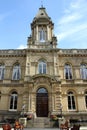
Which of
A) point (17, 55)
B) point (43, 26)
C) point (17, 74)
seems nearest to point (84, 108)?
point (17, 74)

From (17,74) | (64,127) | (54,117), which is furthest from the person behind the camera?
(17,74)

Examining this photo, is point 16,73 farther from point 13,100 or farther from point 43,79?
point 43,79

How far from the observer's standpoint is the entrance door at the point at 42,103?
23.5m

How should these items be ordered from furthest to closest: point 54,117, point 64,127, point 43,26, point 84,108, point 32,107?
point 43,26 → point 84,108 → point 32,107 → point 54,117 → point 64,127

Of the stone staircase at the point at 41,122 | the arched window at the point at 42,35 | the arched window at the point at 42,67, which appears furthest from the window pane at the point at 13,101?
the arched window at the point at 42,35

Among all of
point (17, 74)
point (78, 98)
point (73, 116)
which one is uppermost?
point (17, 74)

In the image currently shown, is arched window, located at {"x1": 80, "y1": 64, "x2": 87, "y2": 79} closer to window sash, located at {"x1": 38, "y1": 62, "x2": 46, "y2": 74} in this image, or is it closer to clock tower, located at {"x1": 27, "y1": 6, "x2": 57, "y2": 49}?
clock tower, located at {"x1": 27, "y1": 6, "x2": 57, "y2": 49}

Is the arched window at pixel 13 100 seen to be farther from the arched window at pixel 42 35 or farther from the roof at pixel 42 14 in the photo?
the roof at pixel 42 14

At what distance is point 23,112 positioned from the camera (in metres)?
22.4

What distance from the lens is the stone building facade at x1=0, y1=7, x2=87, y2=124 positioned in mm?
23641

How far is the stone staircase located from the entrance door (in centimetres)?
151

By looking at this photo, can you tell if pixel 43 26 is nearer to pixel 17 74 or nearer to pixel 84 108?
pixel 17 74

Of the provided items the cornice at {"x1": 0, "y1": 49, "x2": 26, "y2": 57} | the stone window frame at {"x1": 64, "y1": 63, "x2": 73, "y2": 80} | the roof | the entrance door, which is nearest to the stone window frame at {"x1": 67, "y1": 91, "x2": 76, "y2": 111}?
the stone window frame at {"x1": 64, "y1": 63, "x2": 73, "y2": 80}

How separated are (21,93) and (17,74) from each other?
136 inches
